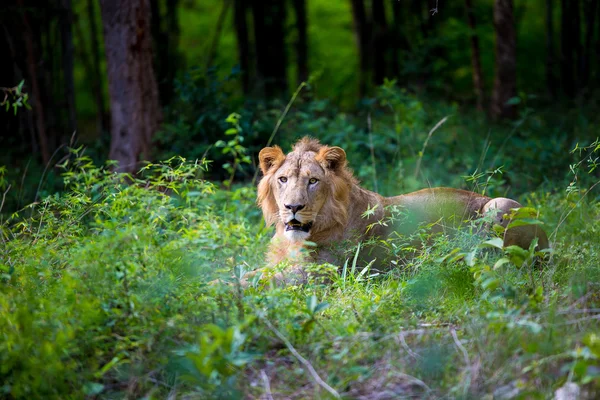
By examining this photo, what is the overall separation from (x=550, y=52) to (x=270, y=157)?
1256 cm

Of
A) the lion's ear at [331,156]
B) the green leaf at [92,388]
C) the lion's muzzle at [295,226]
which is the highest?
the lion's ear at [331,156]

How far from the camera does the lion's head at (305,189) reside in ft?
19.2

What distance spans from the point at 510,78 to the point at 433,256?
749 centimetres

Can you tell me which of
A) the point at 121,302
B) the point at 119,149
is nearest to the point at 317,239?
the point at 121,302

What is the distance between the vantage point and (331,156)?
625 centimetres

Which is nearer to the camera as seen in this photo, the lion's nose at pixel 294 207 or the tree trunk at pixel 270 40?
the lion's nose at pixel 294 207

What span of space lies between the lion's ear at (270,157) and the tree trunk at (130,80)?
11.1ft

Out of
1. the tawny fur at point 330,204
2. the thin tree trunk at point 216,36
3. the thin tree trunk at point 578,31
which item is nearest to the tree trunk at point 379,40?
the thin tree trunk at point 216,36

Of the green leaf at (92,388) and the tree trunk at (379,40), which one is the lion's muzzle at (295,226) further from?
the tree trunk at (379,40)

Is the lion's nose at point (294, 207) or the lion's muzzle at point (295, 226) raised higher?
the lion's nose at point (294, 207)

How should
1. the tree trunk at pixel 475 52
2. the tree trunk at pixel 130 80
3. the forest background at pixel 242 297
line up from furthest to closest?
the tree trunk at pixel 475 52, the tree trunk at pixel 130 80, the forest background at pixel 242 297

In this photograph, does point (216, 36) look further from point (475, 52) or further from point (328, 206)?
point (328, 206)

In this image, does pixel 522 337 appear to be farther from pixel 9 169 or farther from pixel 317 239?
pixel 9 169

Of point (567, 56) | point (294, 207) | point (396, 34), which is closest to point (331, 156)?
point (294, 207)
